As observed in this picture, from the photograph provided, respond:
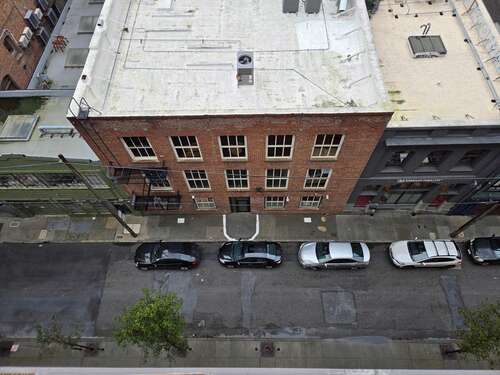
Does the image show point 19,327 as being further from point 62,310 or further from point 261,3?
point 261,3

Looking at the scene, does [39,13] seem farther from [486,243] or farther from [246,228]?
[486,243]

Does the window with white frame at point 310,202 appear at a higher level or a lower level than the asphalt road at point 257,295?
higher

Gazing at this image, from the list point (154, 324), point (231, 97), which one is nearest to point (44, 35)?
point (231, 97)

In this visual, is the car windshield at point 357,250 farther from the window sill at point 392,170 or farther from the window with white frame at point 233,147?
the window with white frame at point 233,147

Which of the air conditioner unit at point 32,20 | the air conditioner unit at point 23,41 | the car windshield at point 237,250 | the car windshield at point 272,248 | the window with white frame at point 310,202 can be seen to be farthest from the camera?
the air conditioner unit at point 32,20

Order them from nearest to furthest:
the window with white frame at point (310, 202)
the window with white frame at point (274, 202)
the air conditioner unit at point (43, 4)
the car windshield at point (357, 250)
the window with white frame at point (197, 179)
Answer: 1. the window with white frame at point (197, 179)
2. the car windshield at point (357, 250)
3. the window with white frame at point (310, 202)
4. the window with white frame at point (274, 202)
5. the air conditioner unit at point (43, 4)

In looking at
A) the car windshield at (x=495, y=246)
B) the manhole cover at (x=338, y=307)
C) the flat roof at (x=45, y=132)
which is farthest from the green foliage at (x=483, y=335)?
the flat roof at (x=45, y=132)

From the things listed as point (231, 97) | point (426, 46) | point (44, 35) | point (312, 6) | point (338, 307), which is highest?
point (44, 35)
